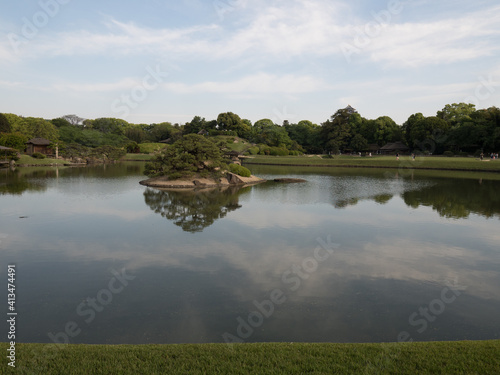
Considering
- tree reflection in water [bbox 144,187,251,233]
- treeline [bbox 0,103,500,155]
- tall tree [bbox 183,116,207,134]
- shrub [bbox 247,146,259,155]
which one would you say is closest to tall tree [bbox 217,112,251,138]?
treeline [bbox 0,103,500,155]

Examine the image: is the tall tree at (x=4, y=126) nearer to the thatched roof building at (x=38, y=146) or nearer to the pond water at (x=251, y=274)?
the thatched roof building at (x=38, y=146)

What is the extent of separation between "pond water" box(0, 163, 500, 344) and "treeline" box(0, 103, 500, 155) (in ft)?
173

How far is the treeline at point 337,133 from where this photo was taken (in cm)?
6217

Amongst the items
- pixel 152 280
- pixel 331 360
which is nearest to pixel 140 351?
pixel 331 360

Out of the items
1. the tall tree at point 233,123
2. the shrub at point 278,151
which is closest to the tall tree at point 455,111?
the shrub at point 278,151

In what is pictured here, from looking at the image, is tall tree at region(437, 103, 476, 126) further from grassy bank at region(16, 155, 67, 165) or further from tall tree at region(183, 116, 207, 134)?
grassy bank at region(16, 155, 67, 165)

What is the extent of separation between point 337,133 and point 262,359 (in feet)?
269

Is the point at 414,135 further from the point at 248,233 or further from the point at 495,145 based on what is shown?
the point at 248,233

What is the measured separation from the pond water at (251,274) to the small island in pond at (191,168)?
12.2 meters

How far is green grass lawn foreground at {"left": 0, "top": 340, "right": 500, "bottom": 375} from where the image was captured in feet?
15.0

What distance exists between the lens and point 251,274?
9328mm

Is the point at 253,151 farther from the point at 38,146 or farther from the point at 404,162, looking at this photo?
the point at 38,146

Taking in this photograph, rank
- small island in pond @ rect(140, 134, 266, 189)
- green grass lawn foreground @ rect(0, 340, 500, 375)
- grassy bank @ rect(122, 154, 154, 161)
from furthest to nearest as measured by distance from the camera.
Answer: grassy bank @ rect(122, 154, 154, 161)
small island in pond @ rect(140, 134, 266, 189)
green grass lawn foreground @ rect(0, 340, 500, 375)

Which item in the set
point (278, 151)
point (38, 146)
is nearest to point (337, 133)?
point (278, 151)
